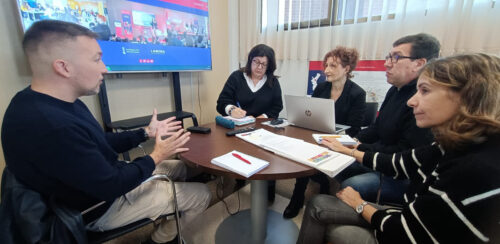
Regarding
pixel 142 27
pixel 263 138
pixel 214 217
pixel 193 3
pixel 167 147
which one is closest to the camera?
pixel 167 147

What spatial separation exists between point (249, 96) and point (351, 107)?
916mm

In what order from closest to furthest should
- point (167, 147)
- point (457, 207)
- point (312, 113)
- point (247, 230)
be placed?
point (457, 207) → point (167, 147) → point (312, 113) → point (247, 230)

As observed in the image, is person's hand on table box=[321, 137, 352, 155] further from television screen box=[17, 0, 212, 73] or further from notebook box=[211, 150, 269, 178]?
television screen box=[17, 0, 212, 73]

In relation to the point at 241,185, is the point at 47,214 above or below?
above

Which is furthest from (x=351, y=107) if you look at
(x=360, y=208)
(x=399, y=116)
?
(x=360, y=208)

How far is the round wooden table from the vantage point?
0.89m

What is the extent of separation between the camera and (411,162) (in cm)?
100

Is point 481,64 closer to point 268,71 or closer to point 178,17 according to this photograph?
point 268,71

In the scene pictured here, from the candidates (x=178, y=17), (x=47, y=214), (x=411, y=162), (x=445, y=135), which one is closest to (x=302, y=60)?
(x=178, y=17)

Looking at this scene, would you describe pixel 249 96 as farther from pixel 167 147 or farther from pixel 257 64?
pixel 167 147

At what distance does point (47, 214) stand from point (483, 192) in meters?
1.33

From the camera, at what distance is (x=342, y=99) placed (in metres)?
1.81

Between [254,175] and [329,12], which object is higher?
[329,12]

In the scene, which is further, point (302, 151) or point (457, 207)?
point (302, 151)
